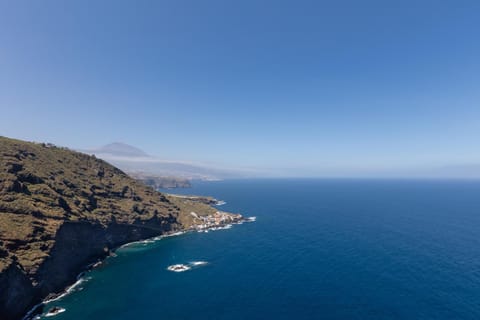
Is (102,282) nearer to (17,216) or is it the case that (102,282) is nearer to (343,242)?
(17,216)

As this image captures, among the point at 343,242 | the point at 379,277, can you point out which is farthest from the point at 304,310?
the point at 343,242

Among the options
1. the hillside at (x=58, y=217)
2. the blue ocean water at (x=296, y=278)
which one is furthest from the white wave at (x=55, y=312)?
the hillside at (x=58, y=217)

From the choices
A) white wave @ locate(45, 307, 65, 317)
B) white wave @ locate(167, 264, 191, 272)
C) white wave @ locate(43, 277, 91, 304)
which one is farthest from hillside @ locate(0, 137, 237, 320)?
white wave @ locate(167, 264, 191, 272)

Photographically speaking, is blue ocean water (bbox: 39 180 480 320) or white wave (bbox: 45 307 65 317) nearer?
blue ocean water (bbox: 39 180 480 320)

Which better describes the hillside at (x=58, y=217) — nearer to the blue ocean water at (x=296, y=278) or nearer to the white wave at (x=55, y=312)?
the white wave at (x=55, y=312)

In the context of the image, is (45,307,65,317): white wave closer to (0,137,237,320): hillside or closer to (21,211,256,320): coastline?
(21,211,256,320): coastline

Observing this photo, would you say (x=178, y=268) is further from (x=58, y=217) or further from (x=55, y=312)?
(x=58, y=217)

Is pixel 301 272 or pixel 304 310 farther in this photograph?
pixel 301 272

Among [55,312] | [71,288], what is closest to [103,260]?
[71,288]

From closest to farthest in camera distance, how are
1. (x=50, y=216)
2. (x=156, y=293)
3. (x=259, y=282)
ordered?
(x=156, y=293) → (x=259, y=282) → (x=50, y=216)
